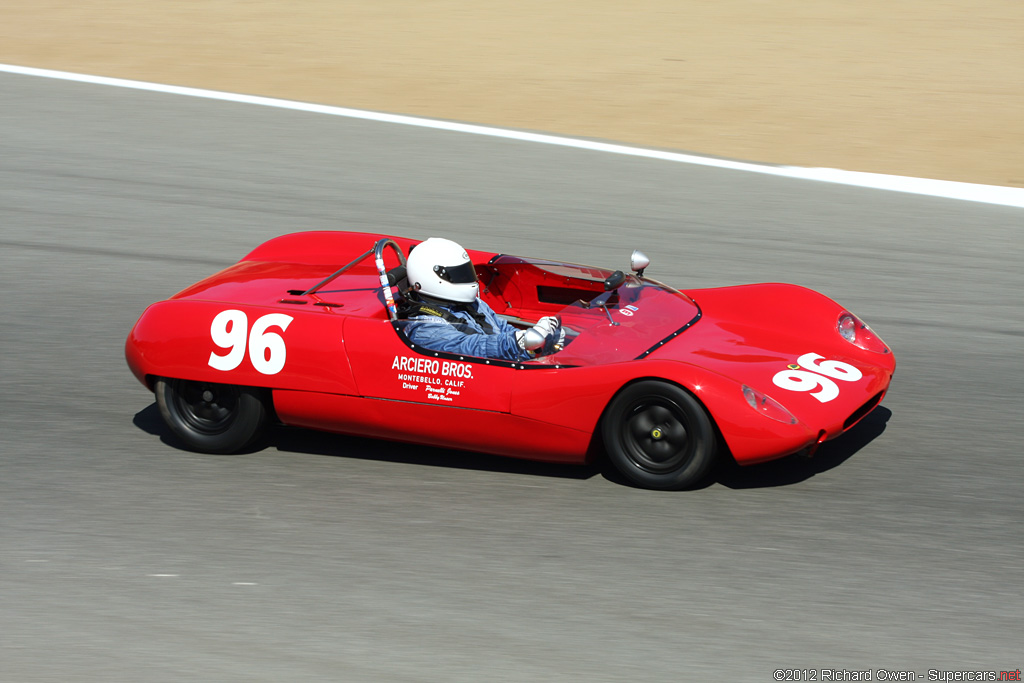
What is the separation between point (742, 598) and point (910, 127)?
955 centimetres

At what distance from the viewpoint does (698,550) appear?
193 inches

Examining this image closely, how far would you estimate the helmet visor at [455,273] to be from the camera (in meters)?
5.72

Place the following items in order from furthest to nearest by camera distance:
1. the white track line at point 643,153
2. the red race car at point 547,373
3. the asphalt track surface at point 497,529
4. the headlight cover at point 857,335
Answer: the white track line at point 643,153
the headlight cover at point 857,335
the red race car at point 547,373
the asphalt track surface at point 497,529

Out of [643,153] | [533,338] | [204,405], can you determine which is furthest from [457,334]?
[643,153]

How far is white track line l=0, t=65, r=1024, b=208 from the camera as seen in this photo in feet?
34.1

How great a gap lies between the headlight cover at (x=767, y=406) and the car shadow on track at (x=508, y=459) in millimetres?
502

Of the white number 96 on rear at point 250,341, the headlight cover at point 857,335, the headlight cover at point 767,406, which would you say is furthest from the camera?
the headlight cover at point 857,335

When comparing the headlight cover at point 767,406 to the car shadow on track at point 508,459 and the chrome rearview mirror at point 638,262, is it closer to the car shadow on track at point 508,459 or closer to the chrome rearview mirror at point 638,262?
the car shadow on track at point 508,459

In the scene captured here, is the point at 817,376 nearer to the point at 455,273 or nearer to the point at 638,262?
the point at 638,262

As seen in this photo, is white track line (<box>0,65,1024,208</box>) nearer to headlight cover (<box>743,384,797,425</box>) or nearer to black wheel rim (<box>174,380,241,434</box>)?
headlight cover (<box>743,384,797,425</box>)

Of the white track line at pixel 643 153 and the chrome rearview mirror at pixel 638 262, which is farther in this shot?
the white track line at pixel 643 153

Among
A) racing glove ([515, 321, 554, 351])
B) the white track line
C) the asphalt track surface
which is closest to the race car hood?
the asphalt track surface

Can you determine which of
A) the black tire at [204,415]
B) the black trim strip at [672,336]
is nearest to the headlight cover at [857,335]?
the black trim strip at [672,336]

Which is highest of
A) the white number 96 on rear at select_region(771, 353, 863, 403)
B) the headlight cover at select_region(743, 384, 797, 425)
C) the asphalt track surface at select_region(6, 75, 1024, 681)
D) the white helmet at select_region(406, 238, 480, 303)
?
the white helmet at select_region(406, 238, 480, 303)
